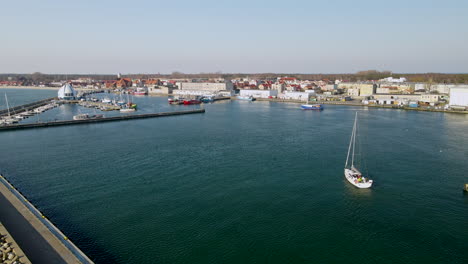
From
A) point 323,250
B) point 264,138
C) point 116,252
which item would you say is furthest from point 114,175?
point 264,138

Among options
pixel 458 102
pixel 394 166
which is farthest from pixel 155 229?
pixel 458 102

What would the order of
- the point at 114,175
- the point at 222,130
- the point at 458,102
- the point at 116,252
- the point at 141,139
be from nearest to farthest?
the point at 116,252 < the point at 114,175 < the point at 141,139 < the point at 222,130 < the point at 458,102

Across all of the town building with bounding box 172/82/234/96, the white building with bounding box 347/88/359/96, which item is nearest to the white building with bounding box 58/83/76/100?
the town building with bounding box 172/82/234/96

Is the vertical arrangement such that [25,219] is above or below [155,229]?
above

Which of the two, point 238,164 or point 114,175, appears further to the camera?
point 238,164

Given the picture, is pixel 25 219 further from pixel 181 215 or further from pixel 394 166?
pixel 394 166

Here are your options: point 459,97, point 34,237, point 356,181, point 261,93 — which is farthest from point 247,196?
point 261,93

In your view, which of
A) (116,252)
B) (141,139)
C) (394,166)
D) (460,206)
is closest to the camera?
(116,252)

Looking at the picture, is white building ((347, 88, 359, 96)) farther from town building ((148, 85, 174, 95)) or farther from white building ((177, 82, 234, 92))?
town building ((148, 85, 174, 95))
